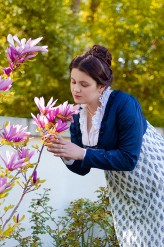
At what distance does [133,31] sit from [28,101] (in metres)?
1.45

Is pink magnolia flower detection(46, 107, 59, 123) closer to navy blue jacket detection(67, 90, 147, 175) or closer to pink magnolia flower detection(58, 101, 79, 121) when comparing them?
pink magnolia flower detection(58, 101, 79, 121)

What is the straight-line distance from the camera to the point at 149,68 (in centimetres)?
666

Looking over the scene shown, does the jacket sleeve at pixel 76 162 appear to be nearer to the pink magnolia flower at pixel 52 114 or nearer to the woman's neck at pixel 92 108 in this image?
the woman's neck at pixel 92 108

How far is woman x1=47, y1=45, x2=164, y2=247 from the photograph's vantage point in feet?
8.36

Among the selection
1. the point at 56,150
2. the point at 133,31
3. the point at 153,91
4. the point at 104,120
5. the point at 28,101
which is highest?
the point at 133,31

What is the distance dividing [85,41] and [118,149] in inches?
142

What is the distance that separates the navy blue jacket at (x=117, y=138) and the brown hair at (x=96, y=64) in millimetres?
120

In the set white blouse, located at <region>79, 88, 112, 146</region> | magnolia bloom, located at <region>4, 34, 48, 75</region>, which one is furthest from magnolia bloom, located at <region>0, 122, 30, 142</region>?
white blouse, located at <region>79, 88, 112, 146</region>

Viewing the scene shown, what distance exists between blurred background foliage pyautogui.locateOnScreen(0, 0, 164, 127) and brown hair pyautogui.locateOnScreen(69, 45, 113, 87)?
2835 millimetres

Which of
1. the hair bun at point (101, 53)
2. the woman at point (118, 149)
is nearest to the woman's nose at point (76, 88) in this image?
the woman at point (118, 149)

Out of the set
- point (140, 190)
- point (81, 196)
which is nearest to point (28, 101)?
point (81, 196)

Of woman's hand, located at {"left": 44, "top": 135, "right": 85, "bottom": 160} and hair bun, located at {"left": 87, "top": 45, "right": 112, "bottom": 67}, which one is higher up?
hair bun, located at {"left": 87, "top": 45, "right": 112, "bottom": 67}

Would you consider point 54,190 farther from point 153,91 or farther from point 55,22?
point 153,91

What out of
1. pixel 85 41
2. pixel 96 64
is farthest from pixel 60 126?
pixel 85 41
